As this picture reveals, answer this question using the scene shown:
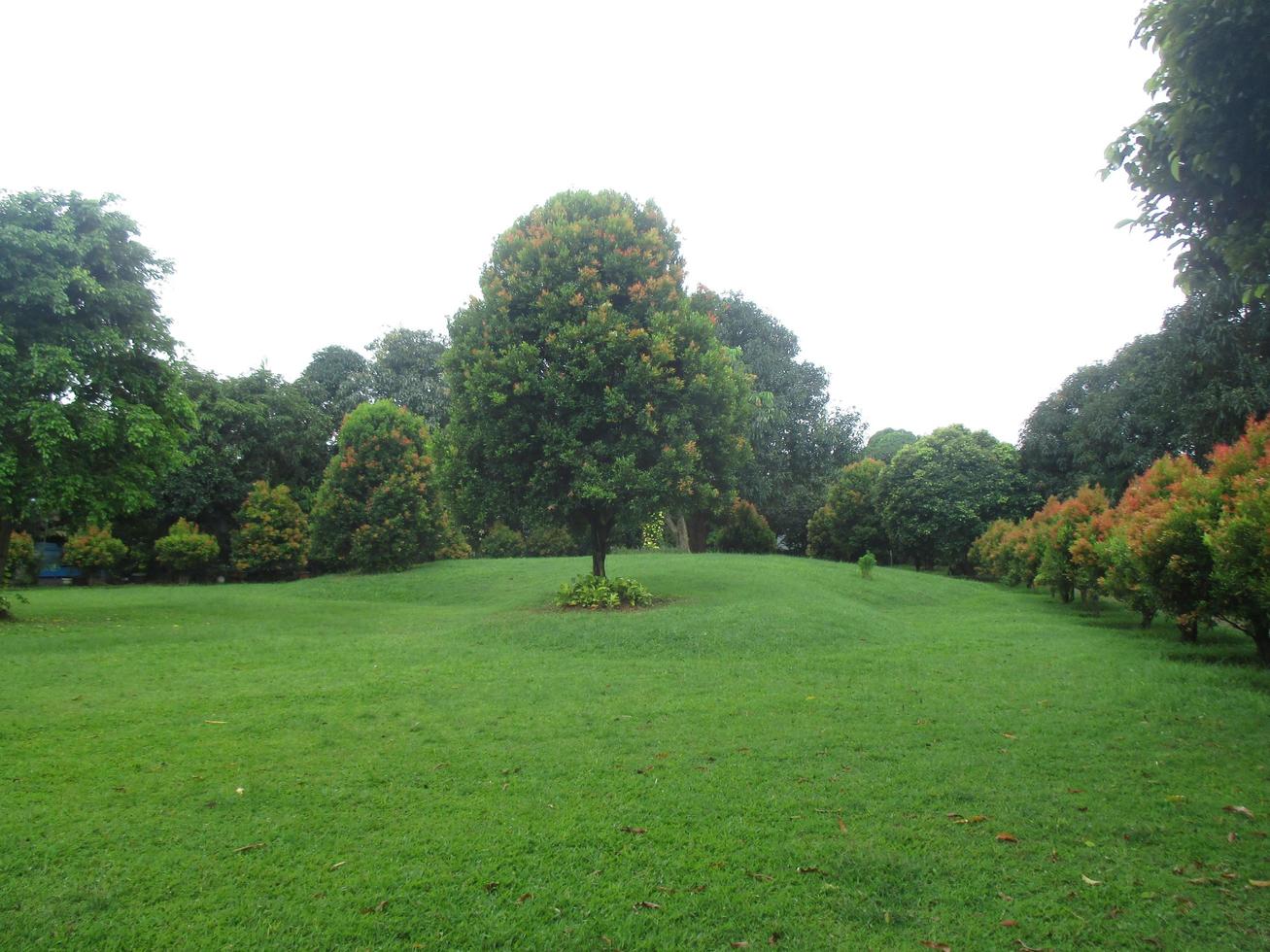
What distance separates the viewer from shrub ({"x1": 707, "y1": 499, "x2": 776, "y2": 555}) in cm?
3070

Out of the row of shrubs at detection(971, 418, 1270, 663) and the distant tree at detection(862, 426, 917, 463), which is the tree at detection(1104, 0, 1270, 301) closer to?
the row of shrubs at detection(971, 418, 1270, 663)

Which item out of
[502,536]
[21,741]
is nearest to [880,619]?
[21,741]

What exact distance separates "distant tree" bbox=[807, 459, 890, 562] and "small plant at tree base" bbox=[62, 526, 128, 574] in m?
25.4

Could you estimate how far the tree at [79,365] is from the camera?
1145 cm

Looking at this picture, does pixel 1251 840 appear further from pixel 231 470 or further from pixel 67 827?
pixel 231 470

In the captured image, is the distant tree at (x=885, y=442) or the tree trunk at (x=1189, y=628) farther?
the distant tree at (x=885, y=442)

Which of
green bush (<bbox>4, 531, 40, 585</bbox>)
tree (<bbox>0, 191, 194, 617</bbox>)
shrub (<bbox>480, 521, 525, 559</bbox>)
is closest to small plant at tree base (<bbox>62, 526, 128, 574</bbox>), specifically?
green bush (<bbox>4, 531, 40, 585</bbox>)

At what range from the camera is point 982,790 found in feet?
15.6

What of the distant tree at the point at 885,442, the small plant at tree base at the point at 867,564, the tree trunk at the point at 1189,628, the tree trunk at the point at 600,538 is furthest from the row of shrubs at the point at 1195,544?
the distant tree at the point at 885,442

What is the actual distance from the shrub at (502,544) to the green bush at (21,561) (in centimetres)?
1362

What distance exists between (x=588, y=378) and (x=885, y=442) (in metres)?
44.8

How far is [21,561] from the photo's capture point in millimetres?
22797

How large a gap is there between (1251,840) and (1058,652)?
636 cm

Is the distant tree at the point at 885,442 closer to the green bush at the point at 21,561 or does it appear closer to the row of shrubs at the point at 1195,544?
the row of shrubs at the point at 1195,544
